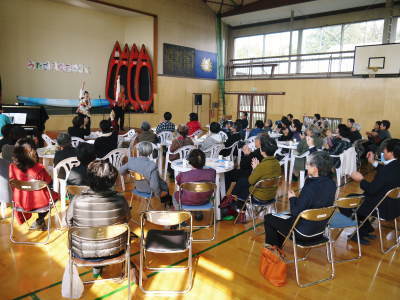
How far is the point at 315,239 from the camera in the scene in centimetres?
294

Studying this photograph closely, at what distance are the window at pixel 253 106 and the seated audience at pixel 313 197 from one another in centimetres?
1149

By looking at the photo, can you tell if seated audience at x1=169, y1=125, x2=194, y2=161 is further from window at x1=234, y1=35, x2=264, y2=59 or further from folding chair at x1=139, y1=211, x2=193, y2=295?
window at x1=234, y1=35, x2=264, y2=59

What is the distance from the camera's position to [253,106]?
1461 centimetres

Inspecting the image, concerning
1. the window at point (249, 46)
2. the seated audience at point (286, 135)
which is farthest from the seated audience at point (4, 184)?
the window at point (249, 46)

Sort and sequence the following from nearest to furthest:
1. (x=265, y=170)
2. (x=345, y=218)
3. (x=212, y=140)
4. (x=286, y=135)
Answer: (x=345, y=218) < (x=265, y=170) < (x=212, y=140) < (x=286, y=135)

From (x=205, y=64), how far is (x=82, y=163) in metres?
12.3

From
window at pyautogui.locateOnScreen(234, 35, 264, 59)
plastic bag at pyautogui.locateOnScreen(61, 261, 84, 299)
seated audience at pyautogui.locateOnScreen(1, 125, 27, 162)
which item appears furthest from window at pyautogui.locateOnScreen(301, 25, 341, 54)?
plastic bag at pyautogui.locateOnScreen(61, 261, 84, 299)

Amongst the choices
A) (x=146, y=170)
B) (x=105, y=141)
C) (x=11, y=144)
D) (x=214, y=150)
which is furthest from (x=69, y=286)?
(x=214, y=150)

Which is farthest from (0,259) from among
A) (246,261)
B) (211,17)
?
(211,17)

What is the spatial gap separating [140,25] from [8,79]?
545 cm

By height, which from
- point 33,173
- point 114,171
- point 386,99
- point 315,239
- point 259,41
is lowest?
point 315,239

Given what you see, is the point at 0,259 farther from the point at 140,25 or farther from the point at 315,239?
the point at 140,25

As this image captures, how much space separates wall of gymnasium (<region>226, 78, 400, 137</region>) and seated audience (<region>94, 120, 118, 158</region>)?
9643mm

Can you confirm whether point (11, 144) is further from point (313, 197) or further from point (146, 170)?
point (313, 197)
